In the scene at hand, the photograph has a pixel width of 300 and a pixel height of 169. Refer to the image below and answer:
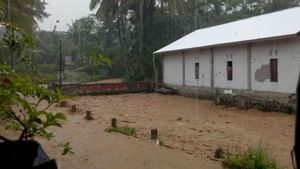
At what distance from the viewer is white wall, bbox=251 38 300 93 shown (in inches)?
673

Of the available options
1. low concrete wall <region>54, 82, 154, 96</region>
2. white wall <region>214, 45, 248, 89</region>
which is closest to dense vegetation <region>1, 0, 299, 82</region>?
low concrete wall <region>54, 82, 154, 96</region>

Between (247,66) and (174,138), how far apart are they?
35.4 feet

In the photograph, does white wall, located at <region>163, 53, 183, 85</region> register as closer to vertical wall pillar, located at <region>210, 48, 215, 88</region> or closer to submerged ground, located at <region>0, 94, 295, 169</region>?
vertical wall pillar, located at <region>210, 48, 215, 88</region>

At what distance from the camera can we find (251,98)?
19.8 m

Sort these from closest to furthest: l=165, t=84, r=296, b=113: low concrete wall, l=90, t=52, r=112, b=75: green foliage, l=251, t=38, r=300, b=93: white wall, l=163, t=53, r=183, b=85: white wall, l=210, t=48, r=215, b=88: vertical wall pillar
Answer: l=90, t=52, r=112, b=75: green foliage → l=251, t=38, r=300, b=93: white wall → l=165, t=84, r=296, b=113: low concrete wall → l=210, t=48, r=215, b=88: vertical wall pillar → l=163, t=53, r=183, b=85: white wall

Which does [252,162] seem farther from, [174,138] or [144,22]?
[144,22]

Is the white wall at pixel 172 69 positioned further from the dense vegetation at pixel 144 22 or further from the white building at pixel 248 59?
the dense vegetation at pixel 144 22

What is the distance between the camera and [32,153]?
Answer: 1812 mm

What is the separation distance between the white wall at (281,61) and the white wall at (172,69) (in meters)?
9.18

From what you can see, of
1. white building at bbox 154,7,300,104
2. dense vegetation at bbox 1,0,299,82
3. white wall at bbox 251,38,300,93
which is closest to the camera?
white wall at bbox 251,38,300,93

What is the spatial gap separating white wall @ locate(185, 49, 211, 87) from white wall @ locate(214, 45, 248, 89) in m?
0.94

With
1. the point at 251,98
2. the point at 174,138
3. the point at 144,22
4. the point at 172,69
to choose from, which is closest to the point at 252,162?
the point at 174,138

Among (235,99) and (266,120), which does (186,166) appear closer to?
(266,120)

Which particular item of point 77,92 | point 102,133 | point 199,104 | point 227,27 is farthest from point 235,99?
point 77,92
